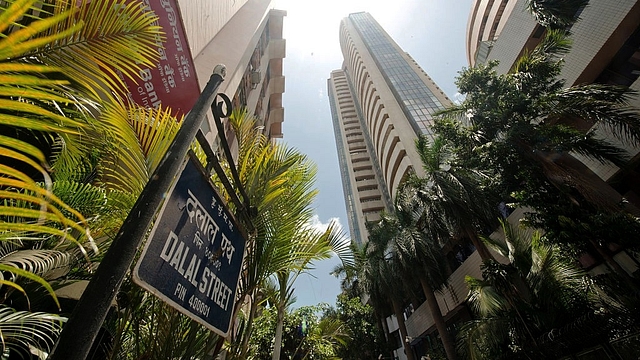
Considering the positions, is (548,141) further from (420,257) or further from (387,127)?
(387,127)

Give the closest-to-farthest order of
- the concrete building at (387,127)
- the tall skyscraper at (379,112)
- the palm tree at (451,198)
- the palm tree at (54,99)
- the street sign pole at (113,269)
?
the palm tree at (54,99) → the street sign pole at (113,269) → the palm tree at (451,198) → the concrete building at (387,127) → the tall skyscraper at (379,112)

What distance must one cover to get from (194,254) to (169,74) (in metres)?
4.93

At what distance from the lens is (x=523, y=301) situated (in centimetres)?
784

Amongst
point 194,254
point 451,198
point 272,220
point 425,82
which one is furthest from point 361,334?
point 425,82

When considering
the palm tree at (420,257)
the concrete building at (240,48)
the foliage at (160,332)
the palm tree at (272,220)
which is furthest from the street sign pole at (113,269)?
the palm tree at (420,257)

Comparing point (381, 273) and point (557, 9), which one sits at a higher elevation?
point (557, 9)

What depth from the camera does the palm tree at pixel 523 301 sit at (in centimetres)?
679

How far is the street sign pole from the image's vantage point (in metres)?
0.75

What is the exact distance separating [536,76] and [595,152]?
2.55 meters

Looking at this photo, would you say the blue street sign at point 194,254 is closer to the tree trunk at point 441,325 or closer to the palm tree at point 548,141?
the palm tree at point 548,141

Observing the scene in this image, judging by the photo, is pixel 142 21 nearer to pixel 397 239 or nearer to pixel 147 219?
pixel 147 219

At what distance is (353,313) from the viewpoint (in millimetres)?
22594

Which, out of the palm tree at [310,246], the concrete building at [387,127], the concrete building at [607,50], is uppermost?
the concrete building at [387,127]

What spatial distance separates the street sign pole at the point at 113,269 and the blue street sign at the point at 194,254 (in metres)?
0.05
